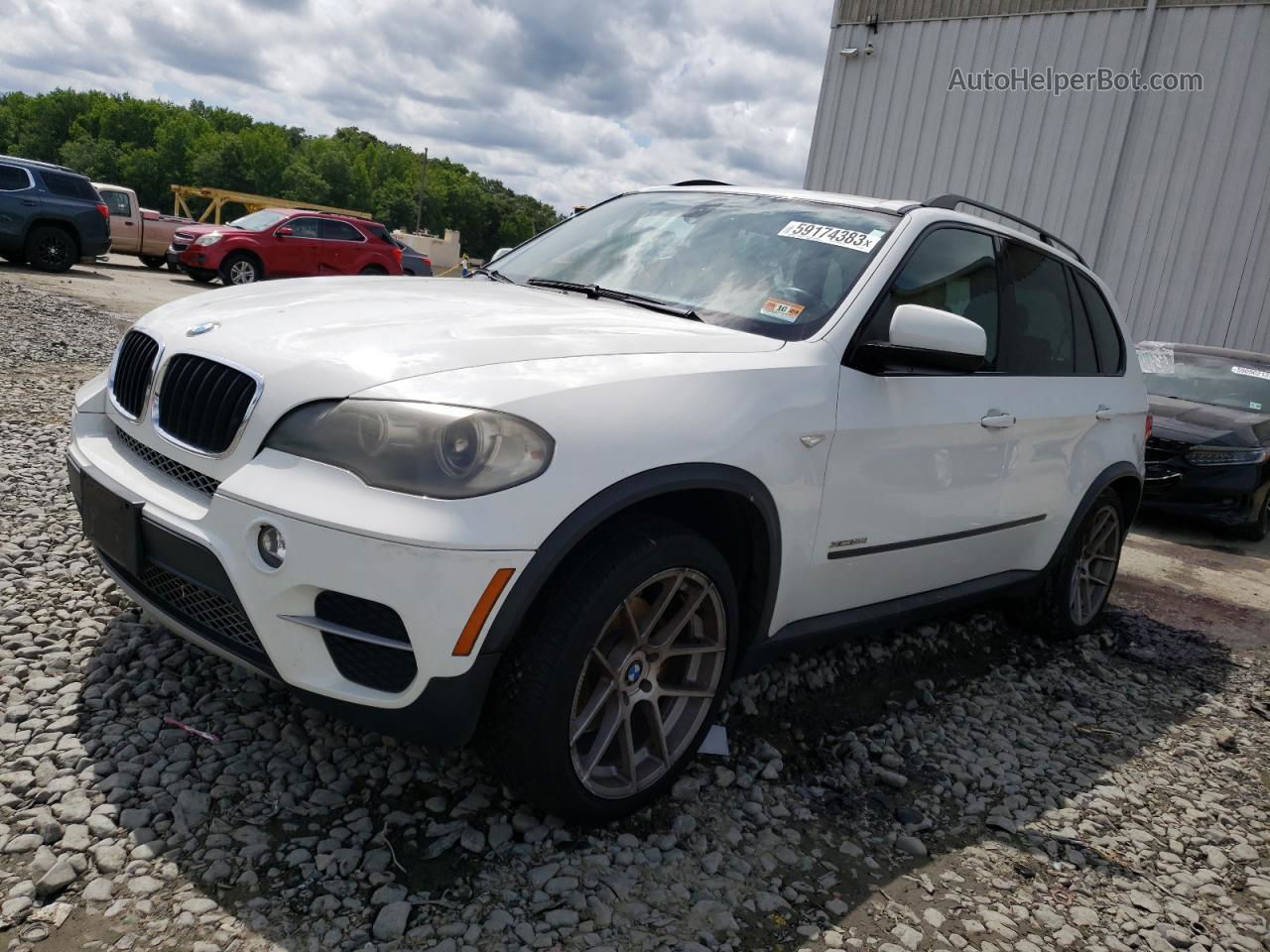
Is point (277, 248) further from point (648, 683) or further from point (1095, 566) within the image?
point (648, 683)

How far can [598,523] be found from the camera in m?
2.30

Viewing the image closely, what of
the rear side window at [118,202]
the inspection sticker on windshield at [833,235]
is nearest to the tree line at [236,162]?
the rear side window at [118,202]

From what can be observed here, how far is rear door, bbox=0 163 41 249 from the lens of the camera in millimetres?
15773

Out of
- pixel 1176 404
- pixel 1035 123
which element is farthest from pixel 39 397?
pixel 1035 123

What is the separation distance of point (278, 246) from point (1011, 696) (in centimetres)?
1727

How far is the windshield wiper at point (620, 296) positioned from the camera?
315 centimetres

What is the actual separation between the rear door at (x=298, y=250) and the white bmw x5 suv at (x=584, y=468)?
16.2 m

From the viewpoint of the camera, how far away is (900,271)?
3242mm

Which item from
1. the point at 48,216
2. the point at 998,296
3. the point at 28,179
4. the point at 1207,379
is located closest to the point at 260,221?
the point at 48,216

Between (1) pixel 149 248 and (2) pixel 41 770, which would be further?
(1) pixel 149 248

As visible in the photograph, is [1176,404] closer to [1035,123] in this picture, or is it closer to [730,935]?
[1035,123]

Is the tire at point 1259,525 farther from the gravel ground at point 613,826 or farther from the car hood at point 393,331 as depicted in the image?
the car hood at point 393,331

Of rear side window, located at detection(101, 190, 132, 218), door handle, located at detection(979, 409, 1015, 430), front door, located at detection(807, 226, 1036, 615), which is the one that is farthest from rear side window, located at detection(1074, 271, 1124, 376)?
rear side window, located at detection(101, 190, 132, 218)

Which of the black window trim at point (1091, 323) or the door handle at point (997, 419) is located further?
the black window trim at point (1091, 323)
